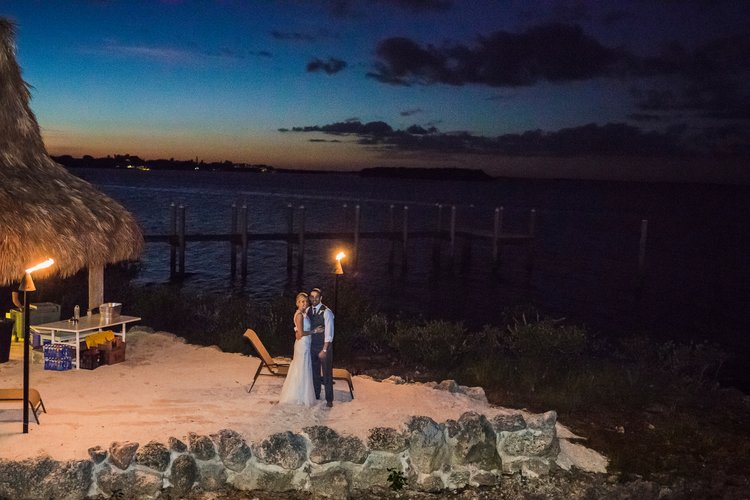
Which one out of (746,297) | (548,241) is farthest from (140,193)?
(746,297)

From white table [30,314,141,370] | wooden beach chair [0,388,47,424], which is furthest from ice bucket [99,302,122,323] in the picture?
wooden beach chair [0,388,47,424]

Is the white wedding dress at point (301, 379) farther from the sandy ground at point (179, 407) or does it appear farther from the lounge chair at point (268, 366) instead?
the lounge chair at point (268, 366)

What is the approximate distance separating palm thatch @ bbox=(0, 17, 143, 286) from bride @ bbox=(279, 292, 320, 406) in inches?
133

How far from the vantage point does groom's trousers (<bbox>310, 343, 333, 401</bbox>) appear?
314 inches

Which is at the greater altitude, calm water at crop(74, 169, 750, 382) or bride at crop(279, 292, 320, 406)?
bride at crop(279, 292, 320, 406)

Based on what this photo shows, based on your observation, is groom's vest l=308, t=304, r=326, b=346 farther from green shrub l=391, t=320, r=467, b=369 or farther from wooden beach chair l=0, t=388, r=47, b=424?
green shrub l=391, t=320, r=467, b=369

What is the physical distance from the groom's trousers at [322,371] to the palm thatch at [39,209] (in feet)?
11.5

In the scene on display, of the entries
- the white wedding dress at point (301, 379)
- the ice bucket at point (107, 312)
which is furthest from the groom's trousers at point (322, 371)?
the ice bucket at point (107, 312)

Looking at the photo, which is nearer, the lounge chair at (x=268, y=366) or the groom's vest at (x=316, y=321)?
the groom's vest at (x=316, y=321)

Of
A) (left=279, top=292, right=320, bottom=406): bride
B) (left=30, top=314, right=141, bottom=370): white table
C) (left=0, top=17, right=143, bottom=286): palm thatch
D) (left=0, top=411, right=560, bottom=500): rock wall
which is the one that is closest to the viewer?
(left=0, top=411, right=560, bottom=500): rock wall

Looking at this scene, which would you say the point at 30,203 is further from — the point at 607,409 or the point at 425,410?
the point at 607,409

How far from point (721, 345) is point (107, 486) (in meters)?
16.1

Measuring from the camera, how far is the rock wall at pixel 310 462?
6.09 meters

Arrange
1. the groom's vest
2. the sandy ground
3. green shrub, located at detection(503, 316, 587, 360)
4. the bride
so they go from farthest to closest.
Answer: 1. green shrub, located at detection(503, 316, 587, 360)
2. the groom's vest
3. the bride
4. the sandy ground
